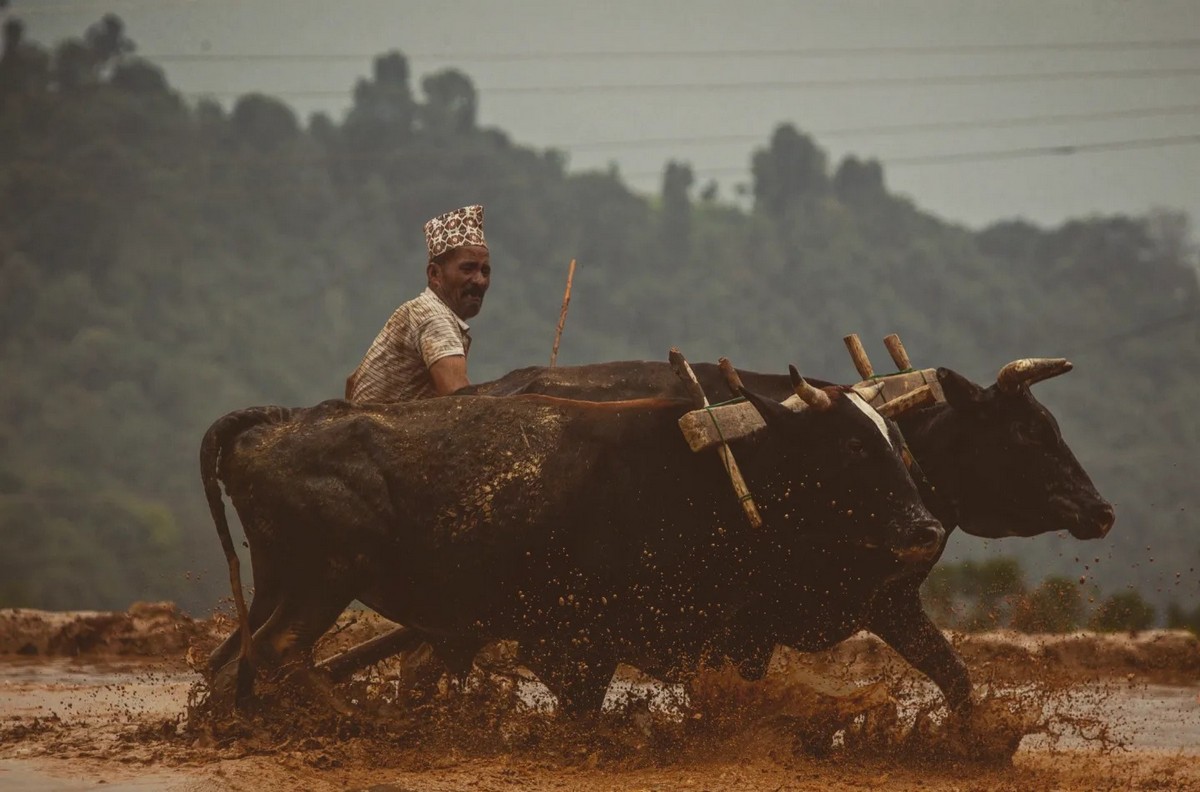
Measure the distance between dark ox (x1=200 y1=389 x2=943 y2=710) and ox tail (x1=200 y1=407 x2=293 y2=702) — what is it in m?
0.02

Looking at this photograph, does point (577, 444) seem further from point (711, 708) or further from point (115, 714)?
point (115, 714)

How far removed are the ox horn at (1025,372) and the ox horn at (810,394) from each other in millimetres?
1230

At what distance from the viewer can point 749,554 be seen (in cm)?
727

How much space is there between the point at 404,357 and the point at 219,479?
1137 mm

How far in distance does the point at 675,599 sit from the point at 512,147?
8468 cm

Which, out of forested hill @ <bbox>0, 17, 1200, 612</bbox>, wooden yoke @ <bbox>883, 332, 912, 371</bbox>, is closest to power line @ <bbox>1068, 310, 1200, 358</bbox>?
forested hill @ <bbox>0, 17, 1200, 612</bbox>

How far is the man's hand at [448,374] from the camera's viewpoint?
779 cm

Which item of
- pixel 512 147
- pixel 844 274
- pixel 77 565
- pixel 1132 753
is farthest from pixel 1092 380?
pixel 1132 753

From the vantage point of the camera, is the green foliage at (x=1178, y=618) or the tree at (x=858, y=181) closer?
the green foliage at (x=1178, y=618)

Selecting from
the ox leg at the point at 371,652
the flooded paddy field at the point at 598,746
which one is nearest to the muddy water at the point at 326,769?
the flooded paddy field at the point at 598,746

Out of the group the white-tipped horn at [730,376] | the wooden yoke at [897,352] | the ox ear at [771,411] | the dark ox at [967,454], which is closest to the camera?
the ox ear at [771,411]

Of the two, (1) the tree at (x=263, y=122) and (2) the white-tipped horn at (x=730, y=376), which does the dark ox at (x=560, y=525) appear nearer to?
(2) the white-tipped horn at (x=730, y=376)

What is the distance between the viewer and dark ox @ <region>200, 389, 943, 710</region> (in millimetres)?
7137

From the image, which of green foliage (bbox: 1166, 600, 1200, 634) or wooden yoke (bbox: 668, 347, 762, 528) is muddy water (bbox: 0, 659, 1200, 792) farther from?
green foliage (bbox: 1166, 600, 1200, 634)
